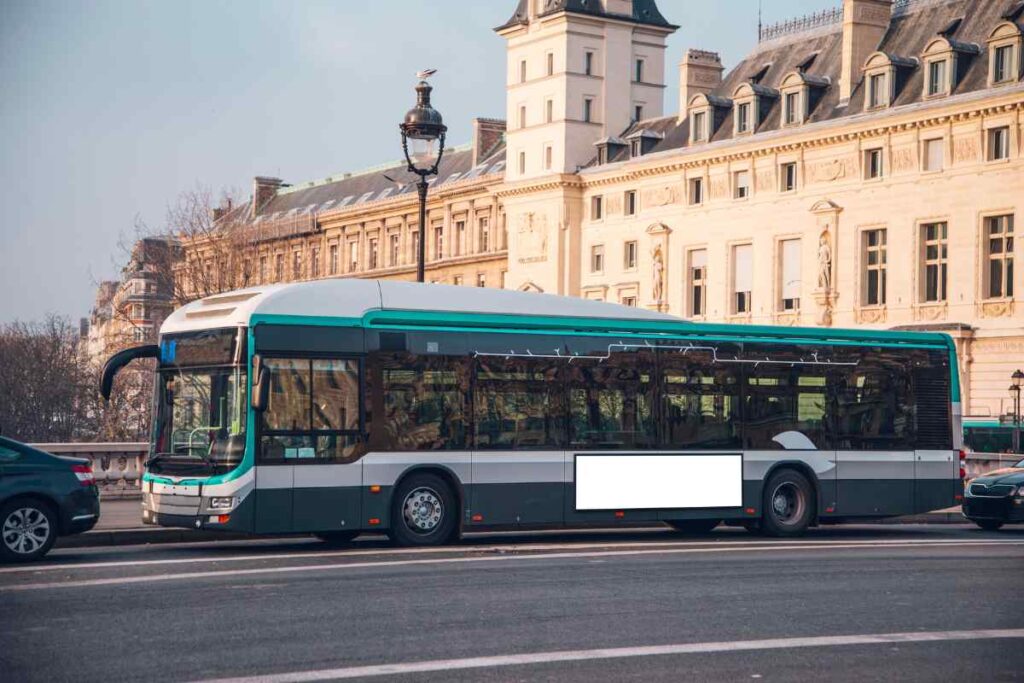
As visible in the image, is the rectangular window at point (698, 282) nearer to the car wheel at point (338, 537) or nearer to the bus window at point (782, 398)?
the bus window at point (782, 398)

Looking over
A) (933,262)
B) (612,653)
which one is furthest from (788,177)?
(612,653)

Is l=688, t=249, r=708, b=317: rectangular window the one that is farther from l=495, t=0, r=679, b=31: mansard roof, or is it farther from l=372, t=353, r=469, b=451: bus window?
l=372, t=353, r=469, b=451: bus window

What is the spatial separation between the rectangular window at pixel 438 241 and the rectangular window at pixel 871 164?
127 feet

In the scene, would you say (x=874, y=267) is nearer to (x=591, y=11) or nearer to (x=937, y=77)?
(x=937, y=77)

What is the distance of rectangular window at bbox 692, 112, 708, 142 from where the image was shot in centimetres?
7231

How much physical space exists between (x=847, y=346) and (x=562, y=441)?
5268 millimetres

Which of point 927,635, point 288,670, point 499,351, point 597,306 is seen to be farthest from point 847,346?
point 288,670

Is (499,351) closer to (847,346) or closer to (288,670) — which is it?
(847,346)

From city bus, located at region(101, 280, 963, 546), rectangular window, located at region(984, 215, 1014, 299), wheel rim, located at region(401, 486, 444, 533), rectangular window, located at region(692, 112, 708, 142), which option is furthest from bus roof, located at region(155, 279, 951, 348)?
rectangular window, located at region(692, 112, 708, 142)

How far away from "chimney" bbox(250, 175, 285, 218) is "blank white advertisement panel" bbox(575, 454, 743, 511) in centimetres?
10186

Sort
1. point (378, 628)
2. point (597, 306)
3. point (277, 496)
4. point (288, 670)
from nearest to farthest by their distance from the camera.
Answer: point (288, 670)
point (378, 628)
point (277, 496)
point (597, 306)

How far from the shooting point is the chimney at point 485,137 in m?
95.4

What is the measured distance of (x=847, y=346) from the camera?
2361 cm

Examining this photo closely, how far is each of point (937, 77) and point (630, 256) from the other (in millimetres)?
20016
